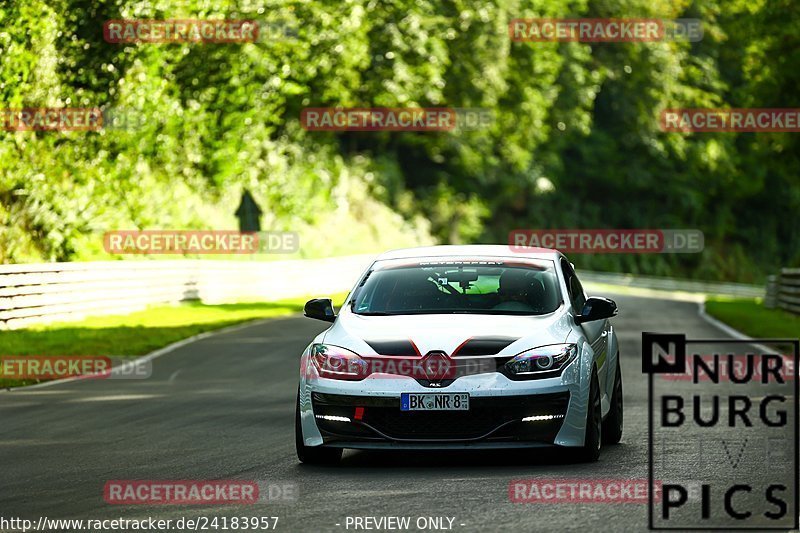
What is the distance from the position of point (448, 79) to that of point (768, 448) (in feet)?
171

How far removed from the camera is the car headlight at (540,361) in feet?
32.4

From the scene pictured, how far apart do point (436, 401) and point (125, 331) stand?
17993 mm

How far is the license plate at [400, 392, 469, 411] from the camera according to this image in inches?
383

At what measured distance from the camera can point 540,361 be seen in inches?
392

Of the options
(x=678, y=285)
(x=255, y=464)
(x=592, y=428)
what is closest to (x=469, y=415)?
(x=592, y=428)

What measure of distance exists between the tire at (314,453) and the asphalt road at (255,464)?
13 cm

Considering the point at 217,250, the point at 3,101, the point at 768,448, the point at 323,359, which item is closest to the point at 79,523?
the point at 323,359

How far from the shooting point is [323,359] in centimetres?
1018

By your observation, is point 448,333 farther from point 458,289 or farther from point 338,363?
point 458,289

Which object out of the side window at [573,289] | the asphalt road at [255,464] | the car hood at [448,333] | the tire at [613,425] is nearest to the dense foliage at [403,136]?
the asphalt road at [255,464]

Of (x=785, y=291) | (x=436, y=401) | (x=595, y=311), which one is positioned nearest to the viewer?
(x=436, y=401)

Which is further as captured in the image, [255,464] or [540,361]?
[255,464]

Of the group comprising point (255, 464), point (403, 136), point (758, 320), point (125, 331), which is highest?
point (403, 136)

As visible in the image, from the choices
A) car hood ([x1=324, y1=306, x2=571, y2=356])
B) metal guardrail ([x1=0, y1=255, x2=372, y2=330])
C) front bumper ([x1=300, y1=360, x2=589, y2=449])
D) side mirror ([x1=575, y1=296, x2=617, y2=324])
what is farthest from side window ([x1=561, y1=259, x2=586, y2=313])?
metal guardrail ([x1=0, y1=255, x2=372, y2=330])
